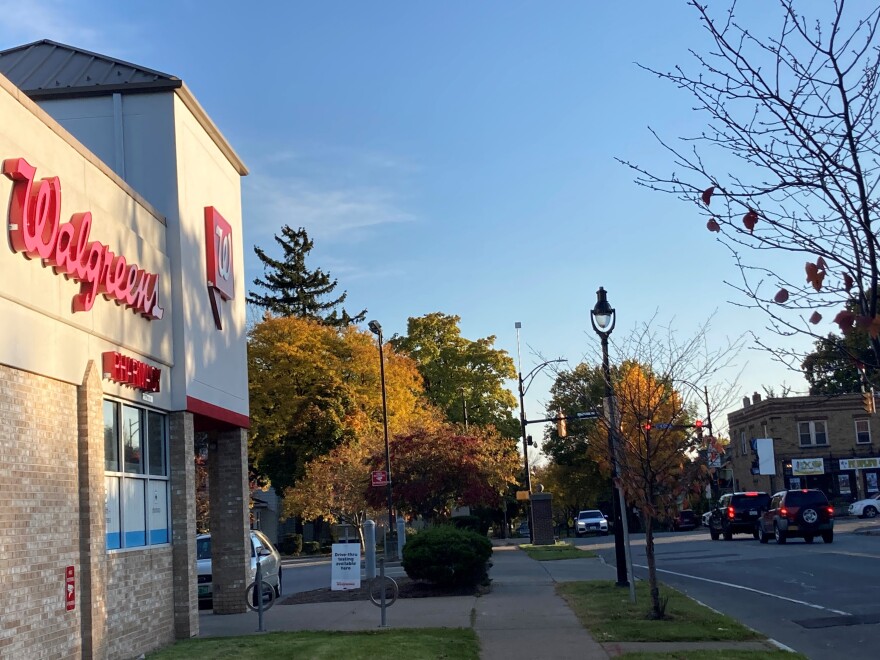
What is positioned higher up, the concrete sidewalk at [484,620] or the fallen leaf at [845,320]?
the fallen leaf at [845,320]

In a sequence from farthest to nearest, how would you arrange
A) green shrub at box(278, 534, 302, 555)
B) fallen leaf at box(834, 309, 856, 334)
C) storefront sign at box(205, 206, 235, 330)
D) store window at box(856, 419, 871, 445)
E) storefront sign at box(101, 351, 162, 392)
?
1. store window at box(856, 419, 871, 445)
2. green shrub at box(278, 534, 302, 555)
3. storefront sign at box(205, 206, 235, 330)
4. storefront sign at box(101, 351, 162, 392)
5. fallen leaf at box(834, 309, 856, 334)

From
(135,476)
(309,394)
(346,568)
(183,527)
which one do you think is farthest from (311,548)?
(135,476)

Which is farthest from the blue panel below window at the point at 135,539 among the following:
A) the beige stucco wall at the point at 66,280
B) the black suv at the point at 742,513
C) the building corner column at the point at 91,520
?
the black suv at the point at 742,513

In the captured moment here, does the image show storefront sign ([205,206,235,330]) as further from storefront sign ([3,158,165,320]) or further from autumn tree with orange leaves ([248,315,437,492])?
autumn tree with orange leaves ([248,315,437,492])

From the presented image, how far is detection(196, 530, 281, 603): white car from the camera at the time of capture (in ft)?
65.4

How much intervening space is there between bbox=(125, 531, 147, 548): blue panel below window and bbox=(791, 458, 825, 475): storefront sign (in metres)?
54.1

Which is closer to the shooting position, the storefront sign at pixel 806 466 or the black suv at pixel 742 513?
the black suv at pixel 742 513

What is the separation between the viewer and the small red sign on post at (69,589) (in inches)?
440

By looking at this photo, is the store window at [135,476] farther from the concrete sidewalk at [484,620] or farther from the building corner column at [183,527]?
the concrete sidewalk at [484,620]

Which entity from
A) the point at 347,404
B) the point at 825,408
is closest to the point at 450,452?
the point at 347,404

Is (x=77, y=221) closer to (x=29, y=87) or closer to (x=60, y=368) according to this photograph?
(x=60, y=368)

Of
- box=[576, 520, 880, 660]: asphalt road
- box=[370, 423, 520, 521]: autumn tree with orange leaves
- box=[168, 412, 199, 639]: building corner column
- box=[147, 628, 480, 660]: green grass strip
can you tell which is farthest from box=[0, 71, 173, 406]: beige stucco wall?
box=[370, 423, 520, 521]: autumn tree with orange leaves

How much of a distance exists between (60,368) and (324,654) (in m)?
4.45

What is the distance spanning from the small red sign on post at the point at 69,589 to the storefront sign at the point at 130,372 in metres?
2.51
